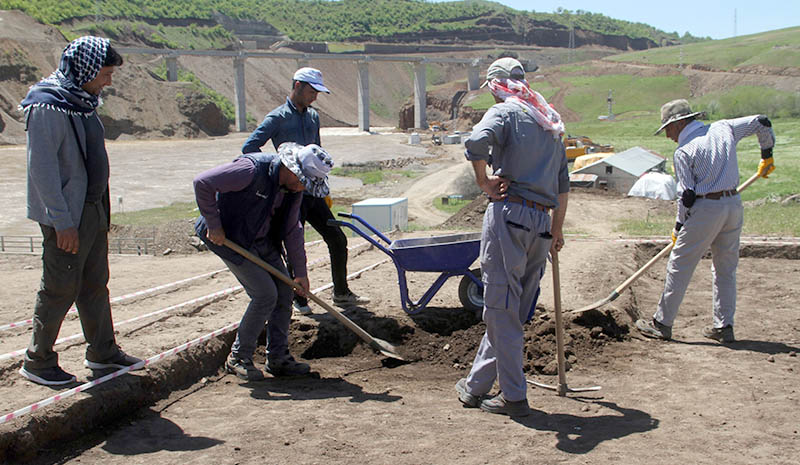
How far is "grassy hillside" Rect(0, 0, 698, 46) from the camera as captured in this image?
84481 millimetres

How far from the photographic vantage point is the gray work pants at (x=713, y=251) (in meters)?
5.47

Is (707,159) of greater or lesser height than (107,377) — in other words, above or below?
above

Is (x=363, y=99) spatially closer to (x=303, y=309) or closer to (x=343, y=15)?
(x=343, y=15)

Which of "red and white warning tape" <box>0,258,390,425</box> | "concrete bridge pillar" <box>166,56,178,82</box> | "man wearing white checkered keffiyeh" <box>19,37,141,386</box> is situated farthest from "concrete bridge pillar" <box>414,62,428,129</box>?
"man wearing white checkered keffiyeh" <box>19,37,141,386</box>

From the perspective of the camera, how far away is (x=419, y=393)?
469 cm

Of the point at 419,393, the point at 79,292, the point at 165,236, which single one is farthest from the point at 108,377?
the point at 165,236

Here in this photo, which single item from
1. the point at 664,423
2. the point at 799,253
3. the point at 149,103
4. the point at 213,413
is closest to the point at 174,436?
the point at 213,413

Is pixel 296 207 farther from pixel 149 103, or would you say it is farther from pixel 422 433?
pixel 149 103

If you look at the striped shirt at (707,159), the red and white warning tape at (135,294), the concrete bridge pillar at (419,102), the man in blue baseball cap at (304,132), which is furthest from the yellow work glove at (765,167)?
the concrete bridge pillar at (419,102)

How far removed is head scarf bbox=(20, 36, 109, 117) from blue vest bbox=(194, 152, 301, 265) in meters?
0.98

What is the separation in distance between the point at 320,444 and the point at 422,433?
537 millimetres

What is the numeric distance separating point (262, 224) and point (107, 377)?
1292 mm

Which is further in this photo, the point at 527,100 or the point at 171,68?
the point at 171,68

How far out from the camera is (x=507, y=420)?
4.03 metres
